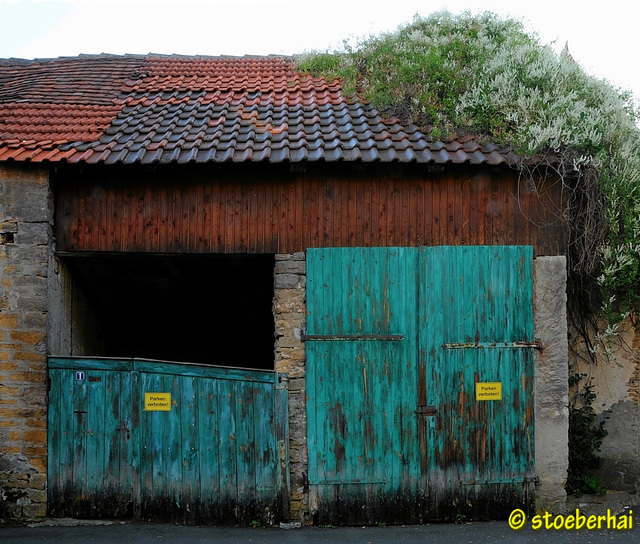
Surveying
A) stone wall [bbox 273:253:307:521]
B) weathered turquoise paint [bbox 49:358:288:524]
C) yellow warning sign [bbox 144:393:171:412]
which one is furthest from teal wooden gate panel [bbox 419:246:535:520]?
yellow warning sign [bbox 144:393:171:412]

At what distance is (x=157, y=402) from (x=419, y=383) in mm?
2860

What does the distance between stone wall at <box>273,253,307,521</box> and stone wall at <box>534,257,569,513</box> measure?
257 centimetres

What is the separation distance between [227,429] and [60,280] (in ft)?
8.64

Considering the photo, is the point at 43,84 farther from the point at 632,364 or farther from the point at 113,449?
the point at 632,364

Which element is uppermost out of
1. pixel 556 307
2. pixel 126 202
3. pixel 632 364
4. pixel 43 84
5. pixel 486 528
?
pixel 43 84

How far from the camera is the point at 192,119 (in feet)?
23.9

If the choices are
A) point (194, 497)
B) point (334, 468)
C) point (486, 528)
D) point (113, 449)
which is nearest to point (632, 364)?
point (486, 528)

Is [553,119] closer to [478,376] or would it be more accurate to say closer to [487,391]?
[478,376]

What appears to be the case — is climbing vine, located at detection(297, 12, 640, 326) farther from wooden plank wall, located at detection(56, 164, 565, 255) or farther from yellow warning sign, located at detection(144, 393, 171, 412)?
yellow warning sign, located at detection(144, 393, 171, 412)

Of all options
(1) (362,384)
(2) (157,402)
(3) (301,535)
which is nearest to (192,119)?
(2) (157,402)

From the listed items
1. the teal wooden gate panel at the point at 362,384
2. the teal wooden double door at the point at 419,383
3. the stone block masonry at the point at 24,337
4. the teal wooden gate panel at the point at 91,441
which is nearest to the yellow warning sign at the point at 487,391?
the teal wooden double door at the point at 419,383

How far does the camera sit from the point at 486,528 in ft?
20.3

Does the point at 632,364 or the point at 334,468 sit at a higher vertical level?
the point at 632,364

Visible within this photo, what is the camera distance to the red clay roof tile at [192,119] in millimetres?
6357
